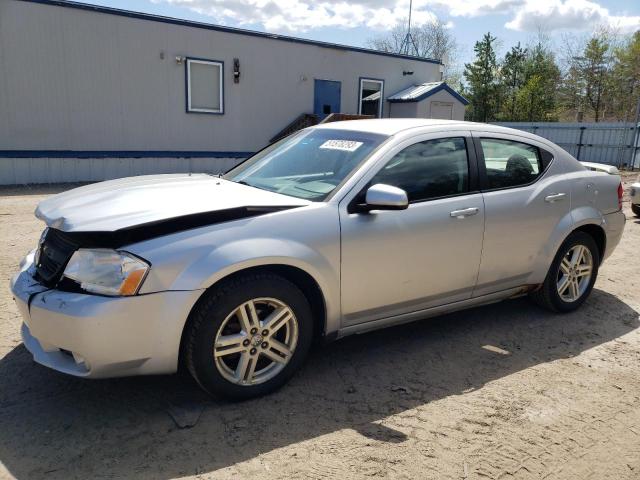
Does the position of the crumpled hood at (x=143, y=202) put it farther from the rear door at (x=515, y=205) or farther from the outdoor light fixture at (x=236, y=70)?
the outdoor light fixture at (x=236, y=70)

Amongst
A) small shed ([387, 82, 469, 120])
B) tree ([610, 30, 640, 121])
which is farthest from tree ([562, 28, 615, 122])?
small shed ([387, 82, 469, 120])

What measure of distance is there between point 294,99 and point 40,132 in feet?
23.9

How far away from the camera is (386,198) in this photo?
316cm

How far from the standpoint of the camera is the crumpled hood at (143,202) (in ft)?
9.23

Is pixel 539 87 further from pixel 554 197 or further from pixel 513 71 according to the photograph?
pixel 554 197

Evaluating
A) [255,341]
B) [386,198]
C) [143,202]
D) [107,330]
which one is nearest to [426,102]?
[386,198]

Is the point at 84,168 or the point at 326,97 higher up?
the point at 326,97

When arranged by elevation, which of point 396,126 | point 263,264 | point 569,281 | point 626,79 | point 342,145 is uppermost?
point 626,79

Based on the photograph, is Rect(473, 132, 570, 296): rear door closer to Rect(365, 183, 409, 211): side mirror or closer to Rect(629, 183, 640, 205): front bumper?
Rect(365, 183, 409, 211): side mirror

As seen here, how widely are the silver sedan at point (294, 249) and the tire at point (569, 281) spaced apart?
0.02m

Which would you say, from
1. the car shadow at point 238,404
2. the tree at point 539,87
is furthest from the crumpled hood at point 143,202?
the tree at point 539,87

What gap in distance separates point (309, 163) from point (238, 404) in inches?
68.3

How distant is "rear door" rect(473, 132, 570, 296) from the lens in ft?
12.9

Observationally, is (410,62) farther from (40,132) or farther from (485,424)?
(485,424)
